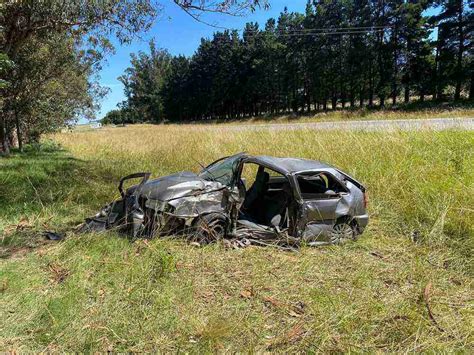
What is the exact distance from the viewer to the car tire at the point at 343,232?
540cm

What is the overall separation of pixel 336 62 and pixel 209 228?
44.9 metres

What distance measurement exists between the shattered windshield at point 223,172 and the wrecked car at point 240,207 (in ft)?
0.06

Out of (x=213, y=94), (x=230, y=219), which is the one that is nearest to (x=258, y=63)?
(x=213, y=94)

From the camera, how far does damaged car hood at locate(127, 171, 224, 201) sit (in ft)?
16.1

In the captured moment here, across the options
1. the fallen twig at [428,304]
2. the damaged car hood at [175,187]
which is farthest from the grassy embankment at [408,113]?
the damaged car hood at [175,187]

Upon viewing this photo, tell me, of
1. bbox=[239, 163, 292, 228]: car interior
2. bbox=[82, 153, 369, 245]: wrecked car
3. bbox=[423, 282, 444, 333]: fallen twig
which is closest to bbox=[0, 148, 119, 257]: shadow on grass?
bbox=[82, 153, 369, 245]: wrecked car

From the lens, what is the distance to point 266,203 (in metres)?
5.87

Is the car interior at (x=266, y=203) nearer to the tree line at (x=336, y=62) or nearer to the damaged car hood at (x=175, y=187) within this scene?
the damaged car hood at (x=175, y=187)

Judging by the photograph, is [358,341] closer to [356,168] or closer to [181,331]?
[181,331]

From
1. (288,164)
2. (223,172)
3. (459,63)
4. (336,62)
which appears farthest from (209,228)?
(336,62)

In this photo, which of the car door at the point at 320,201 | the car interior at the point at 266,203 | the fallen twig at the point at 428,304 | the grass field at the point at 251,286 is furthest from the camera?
the car interior at the point at 266,203

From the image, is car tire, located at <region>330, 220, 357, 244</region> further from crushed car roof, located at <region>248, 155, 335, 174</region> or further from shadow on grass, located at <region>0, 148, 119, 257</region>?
shadow on grass, located at <region>0, 148, 119, 257</region>

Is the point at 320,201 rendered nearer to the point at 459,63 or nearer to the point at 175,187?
the point at 175,187

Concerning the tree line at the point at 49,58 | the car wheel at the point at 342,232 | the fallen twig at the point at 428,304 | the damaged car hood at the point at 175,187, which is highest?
the tree line at the point at 49,58
